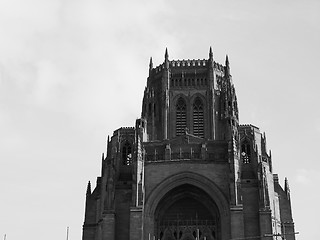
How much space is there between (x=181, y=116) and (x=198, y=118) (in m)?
1.74

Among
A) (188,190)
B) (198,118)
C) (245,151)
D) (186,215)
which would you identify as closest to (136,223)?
(186,215)

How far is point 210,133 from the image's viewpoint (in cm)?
5659

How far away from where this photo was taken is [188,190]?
48344 millimetres

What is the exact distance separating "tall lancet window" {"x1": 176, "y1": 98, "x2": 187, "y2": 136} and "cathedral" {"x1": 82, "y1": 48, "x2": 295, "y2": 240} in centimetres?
240

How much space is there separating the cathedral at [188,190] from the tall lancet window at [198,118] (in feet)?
6.71

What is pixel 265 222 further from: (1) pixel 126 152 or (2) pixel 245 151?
(1) pixel 126 152

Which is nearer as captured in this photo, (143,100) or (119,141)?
(119,141)

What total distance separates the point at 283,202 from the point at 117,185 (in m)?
15.3

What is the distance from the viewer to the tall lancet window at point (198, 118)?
57188mm

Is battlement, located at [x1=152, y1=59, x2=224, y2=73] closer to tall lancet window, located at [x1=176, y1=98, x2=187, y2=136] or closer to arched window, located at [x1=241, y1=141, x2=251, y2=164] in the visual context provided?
tall lancet window, located at [x1=176, y1=98, x2=187, y2=136]

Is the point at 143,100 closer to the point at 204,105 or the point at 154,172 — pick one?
the point at 204,105

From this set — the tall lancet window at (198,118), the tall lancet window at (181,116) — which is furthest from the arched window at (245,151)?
the tall lancet window at (181,116)

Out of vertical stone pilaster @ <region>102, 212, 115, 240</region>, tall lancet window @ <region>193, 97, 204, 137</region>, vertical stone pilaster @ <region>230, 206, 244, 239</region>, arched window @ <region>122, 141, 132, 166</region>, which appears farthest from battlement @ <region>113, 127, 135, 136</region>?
vertical stone pilaster @ <region>230, 206, 244, 239</region>

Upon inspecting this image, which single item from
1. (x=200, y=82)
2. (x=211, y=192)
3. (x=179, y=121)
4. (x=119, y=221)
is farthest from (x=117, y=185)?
(x=200, y=82)
